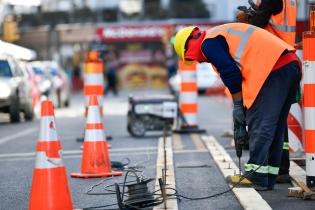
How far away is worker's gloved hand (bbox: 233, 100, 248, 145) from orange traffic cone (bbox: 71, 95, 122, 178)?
181cm

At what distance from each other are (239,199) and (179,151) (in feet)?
15.2

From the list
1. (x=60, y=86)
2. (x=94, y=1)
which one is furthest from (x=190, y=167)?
(x=94, y=1)

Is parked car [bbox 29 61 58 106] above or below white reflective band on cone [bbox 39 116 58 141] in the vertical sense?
below

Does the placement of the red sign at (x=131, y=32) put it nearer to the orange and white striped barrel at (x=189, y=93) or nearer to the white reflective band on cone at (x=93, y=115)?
the orange and white striped barrel at (x=189, y=93)

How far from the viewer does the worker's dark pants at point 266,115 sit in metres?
8.13

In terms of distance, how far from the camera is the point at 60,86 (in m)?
32.3

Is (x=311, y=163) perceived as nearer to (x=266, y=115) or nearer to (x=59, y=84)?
(x=266, y=115)

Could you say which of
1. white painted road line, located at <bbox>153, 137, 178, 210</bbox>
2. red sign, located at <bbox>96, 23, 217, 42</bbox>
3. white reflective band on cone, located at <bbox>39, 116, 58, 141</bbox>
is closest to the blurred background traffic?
red sign, located at <bbox>96, 23, 217, 42</bbox>

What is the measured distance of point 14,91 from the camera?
73.1ft

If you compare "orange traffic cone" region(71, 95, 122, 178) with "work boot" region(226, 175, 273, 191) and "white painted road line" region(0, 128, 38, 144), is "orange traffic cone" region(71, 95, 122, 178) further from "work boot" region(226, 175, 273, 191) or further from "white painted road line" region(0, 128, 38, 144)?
"white painted road line" region(0, 128, 38, 144)

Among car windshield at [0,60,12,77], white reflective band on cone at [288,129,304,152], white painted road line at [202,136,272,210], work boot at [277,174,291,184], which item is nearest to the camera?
white painted road line at [202,136,272,210]

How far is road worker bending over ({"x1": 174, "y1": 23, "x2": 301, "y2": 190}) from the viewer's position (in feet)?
26.6

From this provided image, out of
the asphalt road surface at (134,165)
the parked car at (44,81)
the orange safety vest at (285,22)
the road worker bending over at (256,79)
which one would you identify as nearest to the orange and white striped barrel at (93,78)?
the asphalt road surface at (134,165)

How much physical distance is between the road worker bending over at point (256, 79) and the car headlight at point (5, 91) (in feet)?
46.8
